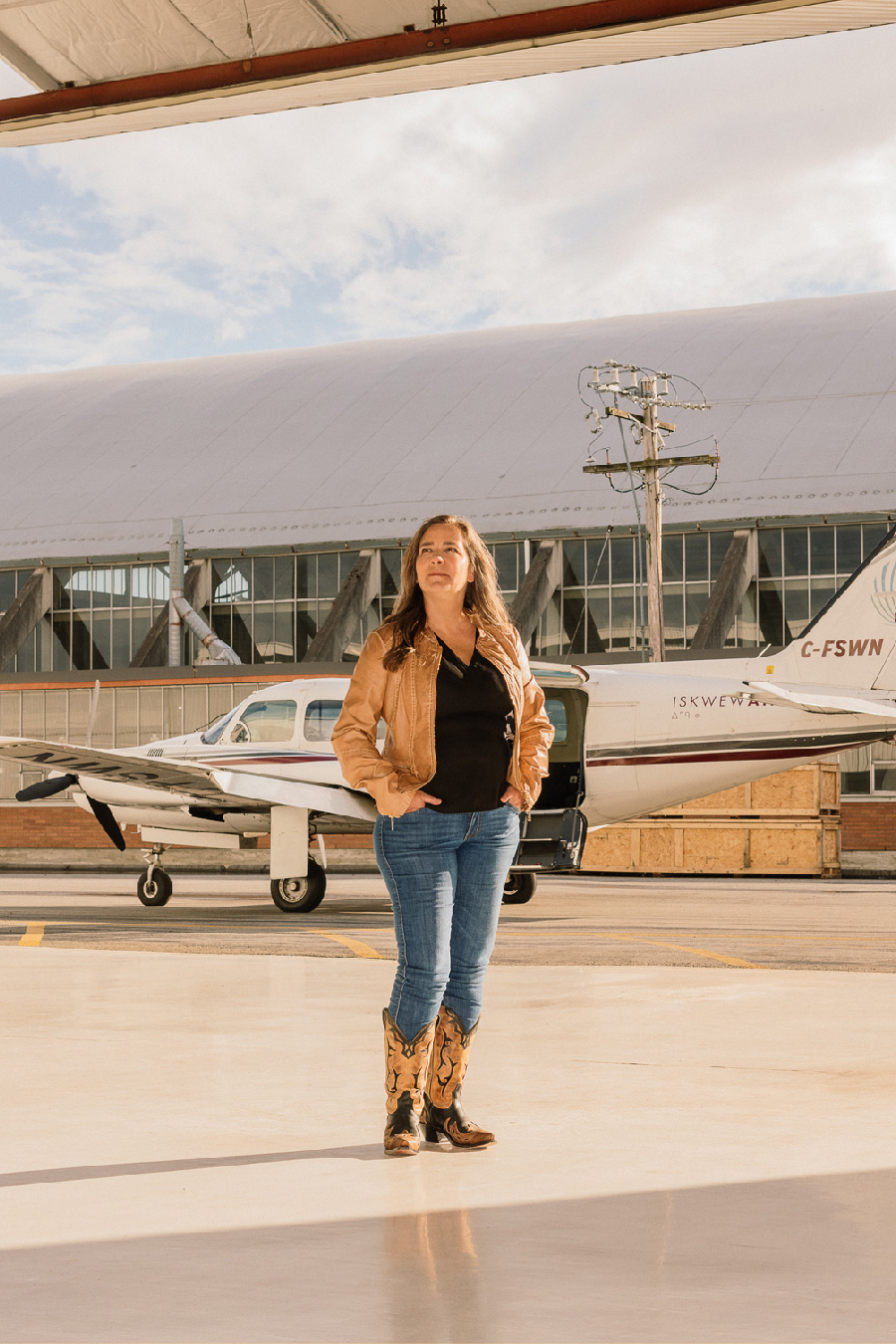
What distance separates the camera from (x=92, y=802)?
2102cm

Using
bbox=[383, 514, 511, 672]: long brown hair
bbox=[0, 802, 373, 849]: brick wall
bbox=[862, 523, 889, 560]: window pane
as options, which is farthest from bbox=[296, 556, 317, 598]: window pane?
bbox=[383, 514, 511, 672]: long brown hair

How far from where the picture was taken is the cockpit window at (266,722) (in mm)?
20344

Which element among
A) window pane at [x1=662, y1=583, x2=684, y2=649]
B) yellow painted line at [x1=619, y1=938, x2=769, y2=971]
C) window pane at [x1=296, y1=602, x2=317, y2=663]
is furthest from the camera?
window pane at [x1=296, y1=602, x2=317, y2=663]

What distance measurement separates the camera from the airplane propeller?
20.1 m

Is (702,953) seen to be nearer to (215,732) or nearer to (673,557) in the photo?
(215,732)

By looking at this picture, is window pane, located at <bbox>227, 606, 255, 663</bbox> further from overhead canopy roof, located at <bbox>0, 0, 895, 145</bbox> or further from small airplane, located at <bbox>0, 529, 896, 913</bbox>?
overhead canopy roof, located at <bbox>0, 0, 895, 145</bbox>

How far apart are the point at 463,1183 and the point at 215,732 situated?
53.6 ft

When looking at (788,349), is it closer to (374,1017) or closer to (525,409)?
(525,409)

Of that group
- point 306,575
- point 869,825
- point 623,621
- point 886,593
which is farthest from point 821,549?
point 886,593

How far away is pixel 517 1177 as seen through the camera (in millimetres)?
4941

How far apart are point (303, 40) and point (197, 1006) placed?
5.47m

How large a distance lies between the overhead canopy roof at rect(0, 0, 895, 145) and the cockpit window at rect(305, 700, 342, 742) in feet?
44.2

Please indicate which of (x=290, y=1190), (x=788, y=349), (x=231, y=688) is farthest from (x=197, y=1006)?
(x=788, y=349)

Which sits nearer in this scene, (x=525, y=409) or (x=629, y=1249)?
(x=629, y=1249)
